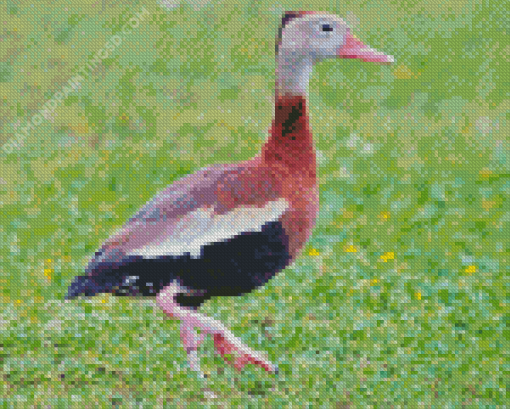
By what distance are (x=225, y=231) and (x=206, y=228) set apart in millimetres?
102

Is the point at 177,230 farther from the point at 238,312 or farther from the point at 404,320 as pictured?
the point at 404,320

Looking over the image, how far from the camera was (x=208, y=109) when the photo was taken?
1031 cm

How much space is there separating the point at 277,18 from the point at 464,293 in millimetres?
6027

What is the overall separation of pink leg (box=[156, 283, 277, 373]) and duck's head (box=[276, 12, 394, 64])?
1.52 metres

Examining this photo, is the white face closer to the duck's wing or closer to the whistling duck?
the whistling duck

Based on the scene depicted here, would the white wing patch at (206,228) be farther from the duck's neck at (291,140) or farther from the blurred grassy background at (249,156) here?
the blurred grassy background at (249,156)

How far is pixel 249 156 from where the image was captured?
30.1ft

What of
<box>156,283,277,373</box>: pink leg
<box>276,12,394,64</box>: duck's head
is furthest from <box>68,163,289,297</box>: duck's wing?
<box>276,12,394,64</box>: duck's head

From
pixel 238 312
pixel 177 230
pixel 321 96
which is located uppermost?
pixel 177 230

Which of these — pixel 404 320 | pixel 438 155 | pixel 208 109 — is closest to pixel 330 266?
pixel 404 320

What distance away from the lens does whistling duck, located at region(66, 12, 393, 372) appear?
537 cm

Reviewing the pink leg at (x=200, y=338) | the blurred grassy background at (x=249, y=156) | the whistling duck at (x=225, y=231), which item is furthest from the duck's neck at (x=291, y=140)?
the blurred grassy background at (x=249, y=156)

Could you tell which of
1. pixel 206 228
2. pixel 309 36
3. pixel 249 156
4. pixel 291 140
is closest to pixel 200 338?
pixel 206 228

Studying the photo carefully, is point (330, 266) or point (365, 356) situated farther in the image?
point (330, 266)
